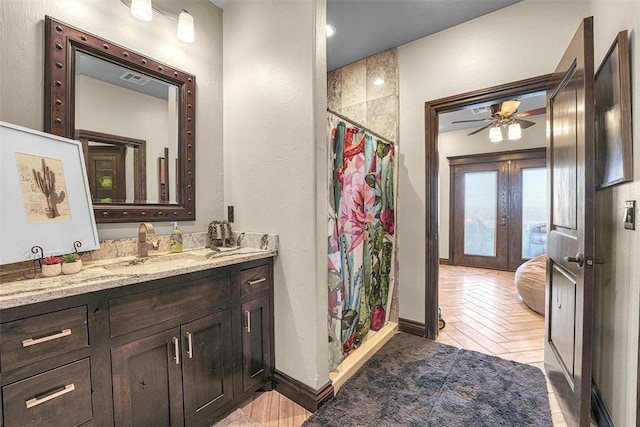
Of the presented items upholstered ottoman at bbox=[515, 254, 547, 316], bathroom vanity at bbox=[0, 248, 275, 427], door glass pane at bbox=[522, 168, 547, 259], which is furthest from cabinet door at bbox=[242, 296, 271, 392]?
door glass pane at bbox=[522, 168, 547, 259]

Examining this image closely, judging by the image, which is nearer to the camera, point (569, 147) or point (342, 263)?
point (569, 147)

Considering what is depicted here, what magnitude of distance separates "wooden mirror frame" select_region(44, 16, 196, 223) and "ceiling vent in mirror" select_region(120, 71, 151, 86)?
0.11 feet

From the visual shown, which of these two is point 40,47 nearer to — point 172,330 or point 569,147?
point 172,330

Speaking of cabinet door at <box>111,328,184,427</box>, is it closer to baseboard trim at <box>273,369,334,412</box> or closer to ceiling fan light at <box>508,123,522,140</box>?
baseboard trim at <box>273,369,334,412</box>

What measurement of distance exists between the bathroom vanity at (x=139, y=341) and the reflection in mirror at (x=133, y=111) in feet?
1.67

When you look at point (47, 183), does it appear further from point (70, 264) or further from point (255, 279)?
point (255, 279)

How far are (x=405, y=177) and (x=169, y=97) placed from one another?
6.65 ft

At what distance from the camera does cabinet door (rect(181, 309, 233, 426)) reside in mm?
1353

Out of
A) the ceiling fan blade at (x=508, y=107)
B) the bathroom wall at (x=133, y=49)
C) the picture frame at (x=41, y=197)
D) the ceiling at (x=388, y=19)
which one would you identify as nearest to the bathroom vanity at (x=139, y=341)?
the picture frame at (x=41, y=197)

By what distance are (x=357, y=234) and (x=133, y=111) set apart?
5.49ft

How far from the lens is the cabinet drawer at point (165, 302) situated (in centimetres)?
113

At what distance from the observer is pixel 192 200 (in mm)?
1909

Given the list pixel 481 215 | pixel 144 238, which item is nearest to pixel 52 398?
pixel 144 238

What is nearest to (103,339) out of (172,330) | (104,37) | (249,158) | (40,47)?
(172,330)
